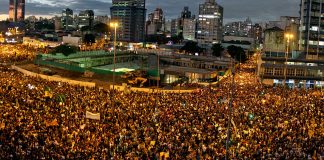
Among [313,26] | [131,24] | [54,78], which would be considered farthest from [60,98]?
[131,24]

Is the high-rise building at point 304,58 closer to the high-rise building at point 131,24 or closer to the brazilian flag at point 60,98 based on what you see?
the brazilian flag at point 60,98

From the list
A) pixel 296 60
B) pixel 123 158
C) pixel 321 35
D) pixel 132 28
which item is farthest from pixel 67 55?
pixel 132 28

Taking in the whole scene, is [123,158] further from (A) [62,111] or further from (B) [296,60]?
(B) [296,60]

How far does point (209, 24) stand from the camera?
18788 centimetres

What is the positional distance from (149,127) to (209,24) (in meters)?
169

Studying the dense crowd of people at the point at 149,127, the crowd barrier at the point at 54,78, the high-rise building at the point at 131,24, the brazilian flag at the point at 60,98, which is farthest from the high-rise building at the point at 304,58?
the high-rise building at the point at 131,24

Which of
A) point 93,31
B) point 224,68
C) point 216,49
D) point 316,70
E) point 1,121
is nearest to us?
point 1,121

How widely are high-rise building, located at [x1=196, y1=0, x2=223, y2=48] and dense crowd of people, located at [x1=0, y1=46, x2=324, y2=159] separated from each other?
150991 mm

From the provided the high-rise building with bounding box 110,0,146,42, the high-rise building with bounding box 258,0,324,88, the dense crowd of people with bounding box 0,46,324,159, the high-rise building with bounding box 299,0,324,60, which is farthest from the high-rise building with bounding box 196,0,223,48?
the dense crowd of people with bounding box 0,46,324,159

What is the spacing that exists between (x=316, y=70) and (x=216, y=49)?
43.9m

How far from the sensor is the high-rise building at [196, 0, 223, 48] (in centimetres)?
18475

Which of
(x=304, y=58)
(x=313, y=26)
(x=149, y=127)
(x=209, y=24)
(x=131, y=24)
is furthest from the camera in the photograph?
(x=131, y=24)

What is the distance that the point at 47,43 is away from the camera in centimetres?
11525

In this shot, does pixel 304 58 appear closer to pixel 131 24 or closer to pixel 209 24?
pixel 209 24
